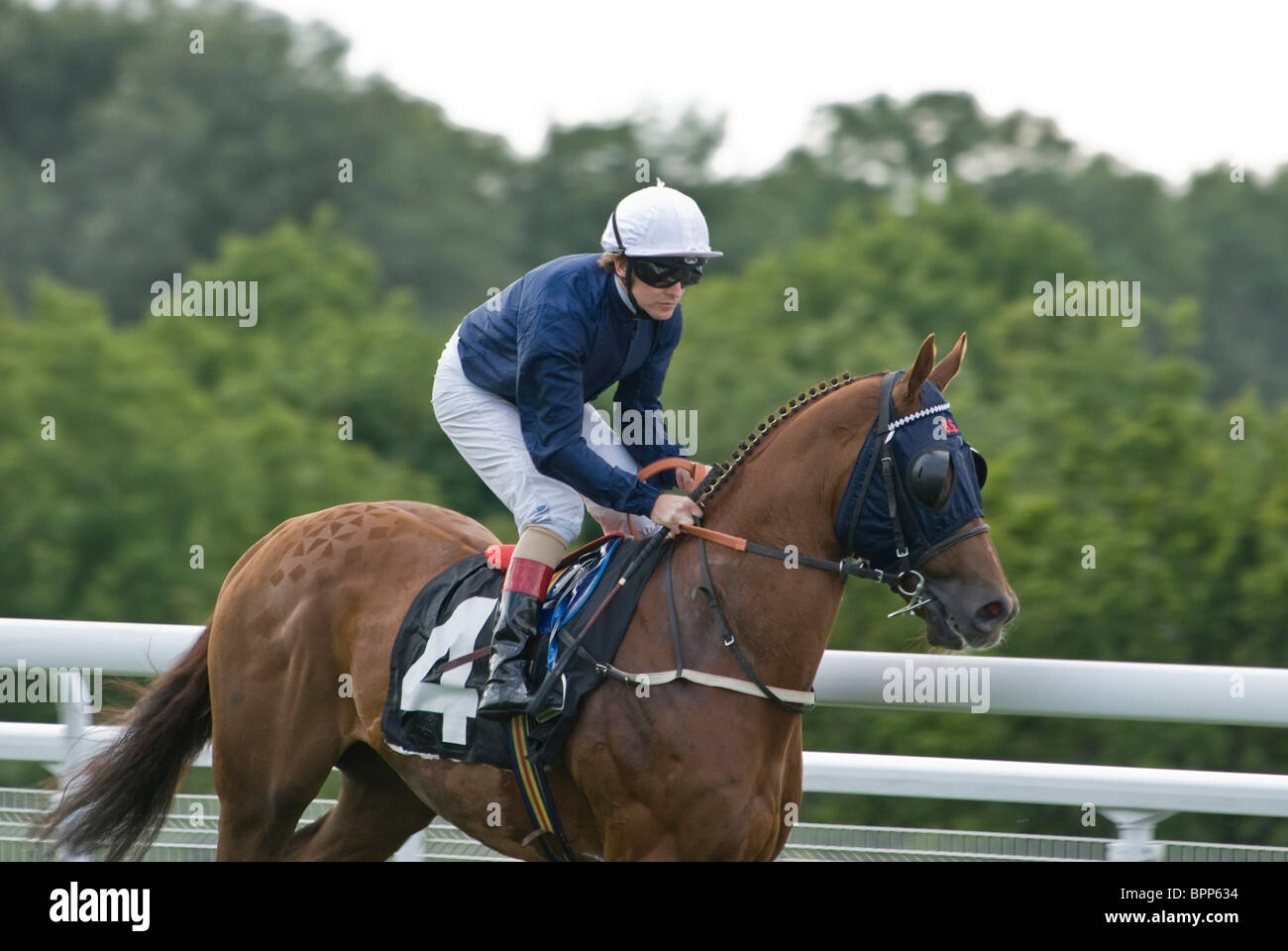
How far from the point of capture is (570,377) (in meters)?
4.32

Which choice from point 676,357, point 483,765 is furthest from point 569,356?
point 676,357

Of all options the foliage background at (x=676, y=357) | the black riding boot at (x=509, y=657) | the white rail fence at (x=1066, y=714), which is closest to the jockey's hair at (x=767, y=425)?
the black riding boot at (x=509, y=657)

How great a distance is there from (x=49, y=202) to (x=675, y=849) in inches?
1623

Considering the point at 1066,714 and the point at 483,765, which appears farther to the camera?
the point at 1066,714

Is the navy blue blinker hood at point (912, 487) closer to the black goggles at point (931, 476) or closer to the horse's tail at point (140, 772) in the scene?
the black goggles at point (931, 476)

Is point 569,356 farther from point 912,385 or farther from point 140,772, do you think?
point 140,772

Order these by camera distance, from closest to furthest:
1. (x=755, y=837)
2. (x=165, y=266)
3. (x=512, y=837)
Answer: (x=755, y=837) < (x=512, y=837) < (x=165, y=266)

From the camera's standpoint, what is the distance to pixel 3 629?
585 cm

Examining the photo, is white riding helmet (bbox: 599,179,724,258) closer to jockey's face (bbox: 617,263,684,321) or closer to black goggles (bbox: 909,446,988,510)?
Result: jockey's face (bbox: 617,263,684,321)

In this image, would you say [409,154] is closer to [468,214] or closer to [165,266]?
[468,214]

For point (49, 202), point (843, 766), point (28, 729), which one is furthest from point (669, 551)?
point (49, 202)

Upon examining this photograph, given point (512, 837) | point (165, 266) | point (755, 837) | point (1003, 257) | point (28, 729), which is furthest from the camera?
point (165, 266)

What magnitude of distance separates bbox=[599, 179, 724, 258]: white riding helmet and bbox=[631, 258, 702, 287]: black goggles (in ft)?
0.09

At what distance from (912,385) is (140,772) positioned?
2.84 meters
